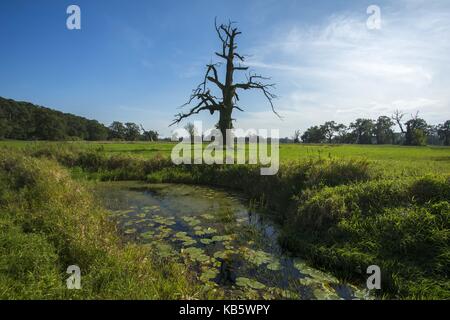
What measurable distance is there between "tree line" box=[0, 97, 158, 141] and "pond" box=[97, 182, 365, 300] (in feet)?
201

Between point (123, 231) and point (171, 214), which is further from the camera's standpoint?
point (171, 214)

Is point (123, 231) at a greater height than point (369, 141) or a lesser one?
lesser

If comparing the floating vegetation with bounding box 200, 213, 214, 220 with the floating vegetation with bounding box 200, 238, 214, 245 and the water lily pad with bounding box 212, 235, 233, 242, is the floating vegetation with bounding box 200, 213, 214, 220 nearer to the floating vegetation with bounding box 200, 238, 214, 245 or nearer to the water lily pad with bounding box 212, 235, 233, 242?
the water lily pad with bounding box 212, 235, 233, 242

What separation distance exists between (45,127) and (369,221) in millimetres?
81142

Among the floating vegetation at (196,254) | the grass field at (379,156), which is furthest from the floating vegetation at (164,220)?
the grass field at (379,156)

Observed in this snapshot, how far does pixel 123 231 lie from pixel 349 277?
651 cm

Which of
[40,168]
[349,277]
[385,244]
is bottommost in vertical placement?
[349,277]

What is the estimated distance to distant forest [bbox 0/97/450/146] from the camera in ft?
229

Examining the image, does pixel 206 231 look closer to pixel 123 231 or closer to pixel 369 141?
pixel 123 231

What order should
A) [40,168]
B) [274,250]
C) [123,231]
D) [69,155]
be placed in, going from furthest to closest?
1. [69,155]
2. [40,168]
3. [123,231]
4. [274,250]

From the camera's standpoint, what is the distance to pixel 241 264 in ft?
21.8

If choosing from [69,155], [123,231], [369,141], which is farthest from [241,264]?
[369,141]

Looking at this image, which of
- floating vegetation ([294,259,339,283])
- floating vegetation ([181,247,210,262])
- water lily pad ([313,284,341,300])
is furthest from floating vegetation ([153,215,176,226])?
water lily pad ([313,284,341,300])
